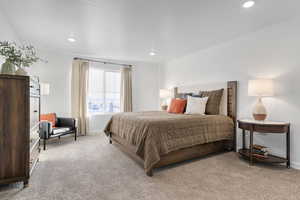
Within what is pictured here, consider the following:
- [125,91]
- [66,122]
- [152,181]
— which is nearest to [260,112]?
[152,181]

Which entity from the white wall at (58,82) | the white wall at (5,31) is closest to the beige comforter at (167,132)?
the white wall at (58,82)

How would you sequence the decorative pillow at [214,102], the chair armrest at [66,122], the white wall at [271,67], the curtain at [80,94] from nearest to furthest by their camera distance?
the white wall at [271,67] → the decorative pillow at [214,102] → the chair armrest at [66,122] → the curtain at [80,94]

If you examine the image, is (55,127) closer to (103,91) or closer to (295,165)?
(103,91)

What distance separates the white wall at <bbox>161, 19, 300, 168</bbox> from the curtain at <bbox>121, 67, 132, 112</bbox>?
2.58m

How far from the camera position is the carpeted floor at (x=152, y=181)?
1.69 metres

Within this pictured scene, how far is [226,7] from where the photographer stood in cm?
214

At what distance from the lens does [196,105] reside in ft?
11.0

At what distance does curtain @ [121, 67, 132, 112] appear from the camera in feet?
16.6

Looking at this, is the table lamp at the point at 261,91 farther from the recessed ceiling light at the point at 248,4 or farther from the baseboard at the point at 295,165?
the recessed ceiling light at the point at 248,4

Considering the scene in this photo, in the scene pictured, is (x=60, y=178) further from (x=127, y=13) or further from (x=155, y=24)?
(x=155, y=24)

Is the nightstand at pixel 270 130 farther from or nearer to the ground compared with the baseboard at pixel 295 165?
farther from the ground

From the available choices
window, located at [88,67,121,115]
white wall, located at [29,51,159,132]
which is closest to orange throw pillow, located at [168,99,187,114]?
window, located at [88,67,121,115]

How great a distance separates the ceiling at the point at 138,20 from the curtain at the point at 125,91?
1400 mm

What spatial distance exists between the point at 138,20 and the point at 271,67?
2.47 m
